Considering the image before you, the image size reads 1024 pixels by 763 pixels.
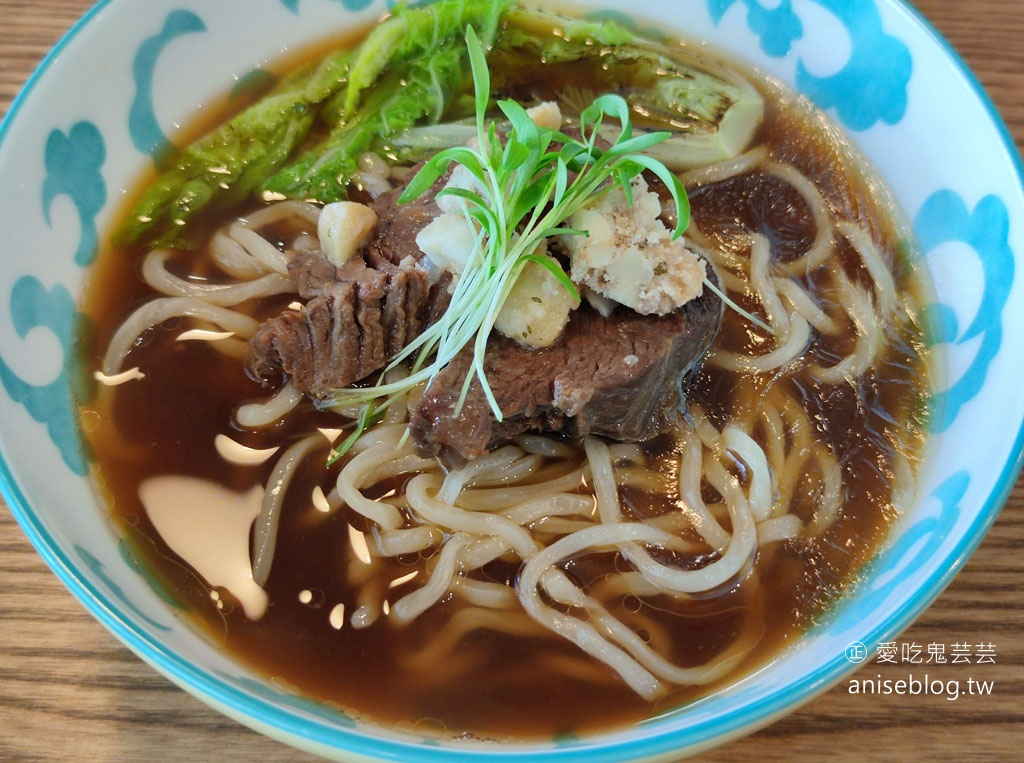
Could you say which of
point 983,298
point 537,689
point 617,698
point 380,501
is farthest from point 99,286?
point 983,298

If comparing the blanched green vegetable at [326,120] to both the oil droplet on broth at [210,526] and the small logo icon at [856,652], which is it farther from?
the small logo icon at [856,652]

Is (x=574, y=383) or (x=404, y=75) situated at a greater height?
(x=404, y=75)

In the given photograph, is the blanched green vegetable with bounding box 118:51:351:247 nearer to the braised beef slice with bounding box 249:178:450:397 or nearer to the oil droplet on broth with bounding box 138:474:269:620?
the braised beef slice with bounding box 249:178:450:397

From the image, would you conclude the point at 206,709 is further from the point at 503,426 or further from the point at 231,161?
the point at 231,161

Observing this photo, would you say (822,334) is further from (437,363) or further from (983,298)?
(437,363)

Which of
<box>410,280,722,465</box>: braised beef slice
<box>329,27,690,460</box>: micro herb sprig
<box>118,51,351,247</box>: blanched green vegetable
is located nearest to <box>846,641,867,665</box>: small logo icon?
<box>410,280,722,465</box>: braised beef slice

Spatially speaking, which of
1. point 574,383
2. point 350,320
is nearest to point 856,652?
point 574,383
